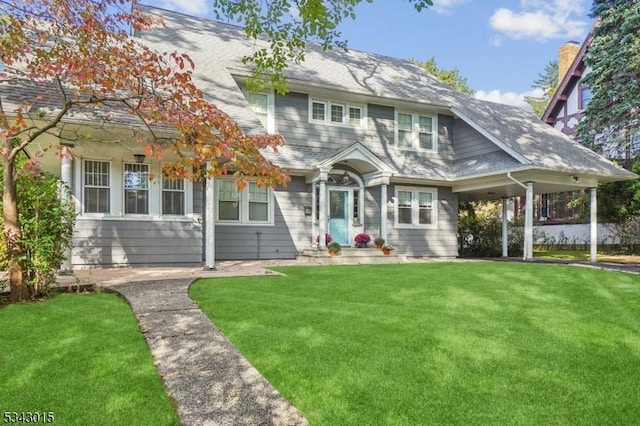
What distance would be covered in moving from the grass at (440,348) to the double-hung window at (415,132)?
8.89m

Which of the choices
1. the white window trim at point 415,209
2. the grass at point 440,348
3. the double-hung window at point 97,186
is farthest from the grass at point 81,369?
the white window trim at point 415,209

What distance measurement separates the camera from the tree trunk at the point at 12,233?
638 centimetres

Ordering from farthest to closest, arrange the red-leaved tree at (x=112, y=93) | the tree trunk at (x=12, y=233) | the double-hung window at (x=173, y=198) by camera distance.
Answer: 1. the double-hung window at (x=173, y=198)
2. the tree trunk at (x=12, y=233)
3. the red-leaved tree at (x=112, y=93)

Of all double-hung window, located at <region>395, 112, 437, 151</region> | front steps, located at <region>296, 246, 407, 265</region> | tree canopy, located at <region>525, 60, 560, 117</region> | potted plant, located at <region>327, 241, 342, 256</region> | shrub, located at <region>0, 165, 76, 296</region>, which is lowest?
front steps, located at <region>296, 246, 407, 265</region>

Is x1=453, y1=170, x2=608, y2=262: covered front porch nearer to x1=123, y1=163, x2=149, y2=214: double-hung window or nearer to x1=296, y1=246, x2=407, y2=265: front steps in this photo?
x1=296, y1=246, x2=407, y2=265: front steps

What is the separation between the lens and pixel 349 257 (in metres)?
13.1

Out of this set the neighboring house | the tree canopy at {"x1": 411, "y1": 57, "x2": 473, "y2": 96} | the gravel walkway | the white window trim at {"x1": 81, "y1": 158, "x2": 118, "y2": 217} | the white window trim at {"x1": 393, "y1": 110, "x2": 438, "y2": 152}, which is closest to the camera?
the gravel walkway

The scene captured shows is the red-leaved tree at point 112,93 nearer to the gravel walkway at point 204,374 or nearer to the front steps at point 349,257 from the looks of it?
the gravel walkway at point 204,374

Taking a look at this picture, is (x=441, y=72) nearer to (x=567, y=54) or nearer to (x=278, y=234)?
(x=567, y=54)

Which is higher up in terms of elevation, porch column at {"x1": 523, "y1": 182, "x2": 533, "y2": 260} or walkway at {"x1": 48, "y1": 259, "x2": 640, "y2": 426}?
porch column at {"x1": 523, "y1": 182, "x2": 533, "y2": 260}

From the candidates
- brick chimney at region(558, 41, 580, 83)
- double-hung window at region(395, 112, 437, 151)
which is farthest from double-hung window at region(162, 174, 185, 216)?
brick chimney at region(558, 41, 580, 83)

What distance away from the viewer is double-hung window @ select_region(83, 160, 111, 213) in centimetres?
1062

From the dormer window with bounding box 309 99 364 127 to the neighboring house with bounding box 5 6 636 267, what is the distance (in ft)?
0.11

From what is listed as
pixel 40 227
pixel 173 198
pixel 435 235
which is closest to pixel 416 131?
pixel 435 235
